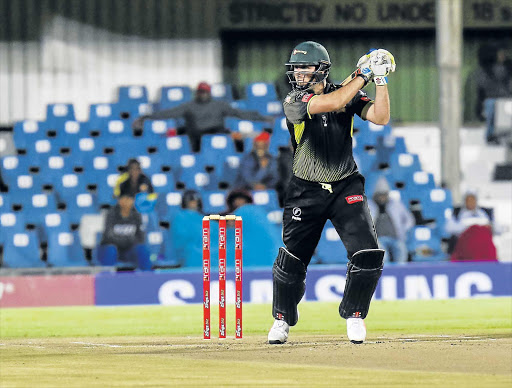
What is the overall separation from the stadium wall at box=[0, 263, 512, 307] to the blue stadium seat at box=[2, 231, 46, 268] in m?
1.70

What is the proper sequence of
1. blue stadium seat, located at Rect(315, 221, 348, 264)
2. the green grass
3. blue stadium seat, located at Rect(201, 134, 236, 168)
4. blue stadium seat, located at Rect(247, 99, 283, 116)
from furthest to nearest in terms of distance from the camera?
1. blue stadium seat, located at Rect(247, 99, 283, 116)
2. blue stadium seat, located at Rect(201, 134, 236, 168)
3. blue stadium seat, located at Rect(315, 221, 348, 264)
4. the green grass

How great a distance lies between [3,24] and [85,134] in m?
2.36

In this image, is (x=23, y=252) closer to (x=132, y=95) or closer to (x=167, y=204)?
(x=167, y=204)

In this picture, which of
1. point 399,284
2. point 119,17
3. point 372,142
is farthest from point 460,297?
point 119,17

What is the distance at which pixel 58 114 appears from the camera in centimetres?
1555

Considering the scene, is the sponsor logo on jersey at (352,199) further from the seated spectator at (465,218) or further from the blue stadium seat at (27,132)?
the blue stadium seat at (27,132)

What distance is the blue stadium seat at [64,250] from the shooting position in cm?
1307

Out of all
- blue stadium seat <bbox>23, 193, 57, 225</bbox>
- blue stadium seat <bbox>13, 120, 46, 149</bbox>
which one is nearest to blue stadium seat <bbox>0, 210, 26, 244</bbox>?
blue stadium seat <bbox>23, 193, 57, 225</bbox>

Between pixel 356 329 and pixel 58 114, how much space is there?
9.41m

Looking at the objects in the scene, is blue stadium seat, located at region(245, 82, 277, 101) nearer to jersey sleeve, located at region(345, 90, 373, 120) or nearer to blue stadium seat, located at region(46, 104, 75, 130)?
blue stadium seat, located at region(46, 104, 75, 130)

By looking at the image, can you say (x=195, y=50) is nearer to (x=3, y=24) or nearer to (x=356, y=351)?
(x=3, y=24)

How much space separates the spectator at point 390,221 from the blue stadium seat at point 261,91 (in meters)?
2.74

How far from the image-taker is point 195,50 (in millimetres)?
16438

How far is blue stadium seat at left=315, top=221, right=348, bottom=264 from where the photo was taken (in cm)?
1255
